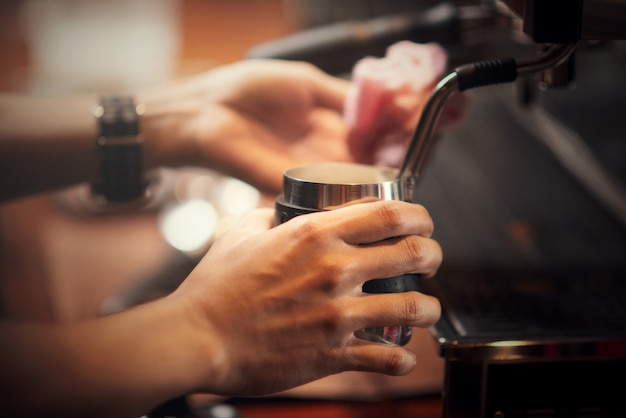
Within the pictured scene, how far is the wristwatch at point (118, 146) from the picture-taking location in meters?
0.75

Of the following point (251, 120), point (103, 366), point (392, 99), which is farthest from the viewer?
point (251, 120)

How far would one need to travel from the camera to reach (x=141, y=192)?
787 millimetres

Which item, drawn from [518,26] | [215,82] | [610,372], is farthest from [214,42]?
[610,372]

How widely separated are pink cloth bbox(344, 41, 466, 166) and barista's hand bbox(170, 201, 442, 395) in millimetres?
250

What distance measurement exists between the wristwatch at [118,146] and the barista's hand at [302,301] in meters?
0.35

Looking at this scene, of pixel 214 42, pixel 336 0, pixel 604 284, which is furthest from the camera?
pixel 214 42

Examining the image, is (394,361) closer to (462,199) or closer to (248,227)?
(248,227)

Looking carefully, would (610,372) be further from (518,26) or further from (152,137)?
(152,137)

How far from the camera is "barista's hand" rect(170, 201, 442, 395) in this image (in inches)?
16.6

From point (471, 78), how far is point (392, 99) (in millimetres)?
215

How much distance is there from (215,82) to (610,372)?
560 millimetres

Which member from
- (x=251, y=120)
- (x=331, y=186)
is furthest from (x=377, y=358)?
(x=251, y=120)

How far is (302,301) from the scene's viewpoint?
42 cm

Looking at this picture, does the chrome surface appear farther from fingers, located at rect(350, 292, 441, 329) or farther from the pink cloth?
the pink cloth
